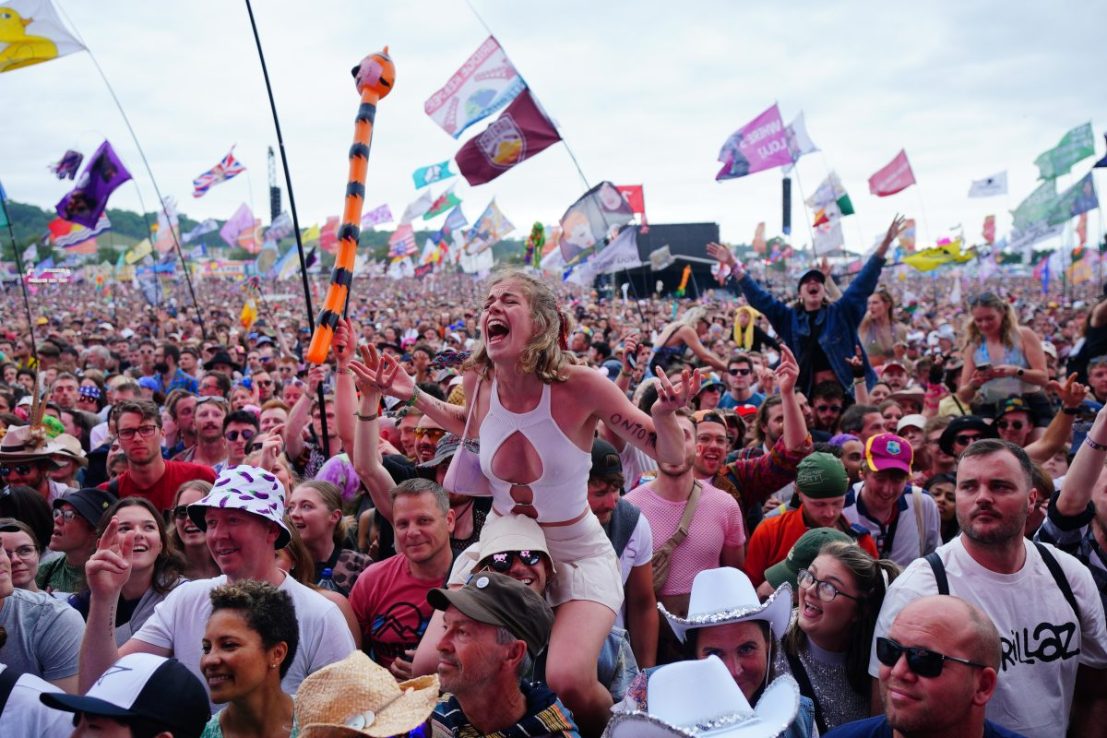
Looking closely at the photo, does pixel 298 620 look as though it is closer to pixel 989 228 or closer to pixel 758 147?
pixel 758 147

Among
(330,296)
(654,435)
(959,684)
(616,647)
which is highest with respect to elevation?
(330,296)

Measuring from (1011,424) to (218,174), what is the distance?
70.2ft

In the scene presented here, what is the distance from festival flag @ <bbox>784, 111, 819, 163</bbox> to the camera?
54.3ft

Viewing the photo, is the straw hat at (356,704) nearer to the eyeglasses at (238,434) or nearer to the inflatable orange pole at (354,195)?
the inflatable orange pole at (354,195)

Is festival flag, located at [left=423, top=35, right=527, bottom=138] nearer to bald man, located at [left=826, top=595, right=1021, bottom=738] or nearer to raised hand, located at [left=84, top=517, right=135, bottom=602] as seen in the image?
raised hand, located at [left=84, top=517, right=135, bottom=602]

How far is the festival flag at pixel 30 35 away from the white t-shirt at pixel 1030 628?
9051 mm

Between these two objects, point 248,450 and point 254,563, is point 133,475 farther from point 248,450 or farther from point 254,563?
point 254,563

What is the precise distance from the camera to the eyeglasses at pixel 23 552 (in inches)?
156

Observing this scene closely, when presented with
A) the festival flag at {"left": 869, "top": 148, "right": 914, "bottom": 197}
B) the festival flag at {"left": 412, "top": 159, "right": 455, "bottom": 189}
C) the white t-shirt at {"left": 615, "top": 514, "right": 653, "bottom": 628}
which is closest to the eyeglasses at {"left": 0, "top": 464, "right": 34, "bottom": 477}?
the white t-shirt at {"left": 615, "top": 514, "right": 653, "bottom": 628}

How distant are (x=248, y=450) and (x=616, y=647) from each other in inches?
153

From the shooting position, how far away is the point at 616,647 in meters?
3.59

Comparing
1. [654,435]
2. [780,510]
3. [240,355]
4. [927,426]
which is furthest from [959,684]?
[240,355]

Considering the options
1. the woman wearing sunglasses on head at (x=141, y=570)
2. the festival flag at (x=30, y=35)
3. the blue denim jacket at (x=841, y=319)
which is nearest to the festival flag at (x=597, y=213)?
the blue denim jacket at (x=841, y=319)

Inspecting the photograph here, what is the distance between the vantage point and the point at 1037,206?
22.8 m
